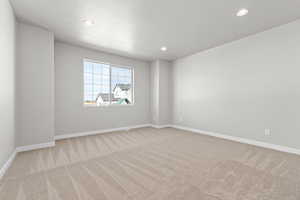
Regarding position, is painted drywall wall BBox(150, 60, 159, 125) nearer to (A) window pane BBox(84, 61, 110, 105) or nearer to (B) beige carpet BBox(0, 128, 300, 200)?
(A) window pane BBox(84, 61, 110, 105)

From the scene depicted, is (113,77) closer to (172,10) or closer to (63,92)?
(63,92)

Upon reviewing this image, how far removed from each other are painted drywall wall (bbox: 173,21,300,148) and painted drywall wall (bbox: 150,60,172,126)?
970mm

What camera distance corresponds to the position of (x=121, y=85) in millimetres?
4961

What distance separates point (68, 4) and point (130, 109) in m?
3.57

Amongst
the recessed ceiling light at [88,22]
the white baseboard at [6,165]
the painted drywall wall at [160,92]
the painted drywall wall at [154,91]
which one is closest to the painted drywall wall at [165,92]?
the painted drywall wall at [160,92]

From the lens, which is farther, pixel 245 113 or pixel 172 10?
pixel 245 113

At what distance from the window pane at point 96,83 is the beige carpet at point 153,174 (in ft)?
5.73

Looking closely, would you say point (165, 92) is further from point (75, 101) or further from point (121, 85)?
point (75, 101)

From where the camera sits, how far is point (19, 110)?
2.69 metres

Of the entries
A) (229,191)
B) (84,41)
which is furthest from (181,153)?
(84,41)

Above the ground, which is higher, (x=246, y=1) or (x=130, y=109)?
(x=246, y=1)

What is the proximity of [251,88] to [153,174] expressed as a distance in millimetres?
3213

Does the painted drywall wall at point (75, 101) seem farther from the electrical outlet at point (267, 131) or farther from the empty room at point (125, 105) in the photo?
the electrical outlet at point (267, 131)

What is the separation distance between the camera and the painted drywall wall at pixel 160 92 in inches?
206
